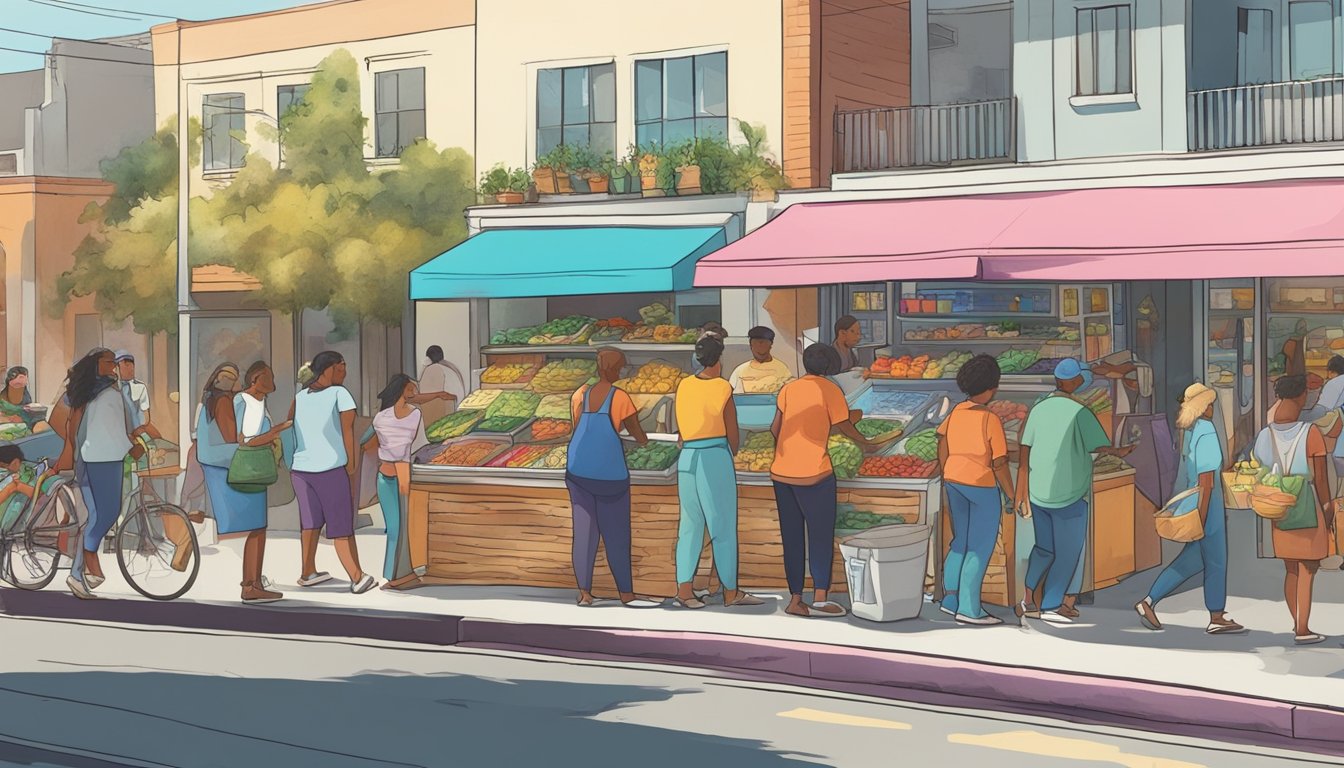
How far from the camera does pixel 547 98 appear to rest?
74.3 ft

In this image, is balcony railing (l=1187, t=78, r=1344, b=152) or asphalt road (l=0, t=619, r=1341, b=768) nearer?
asphalt road (l=0, t=619, r=1341, b=768)

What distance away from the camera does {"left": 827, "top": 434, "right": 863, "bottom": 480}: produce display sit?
13344mm

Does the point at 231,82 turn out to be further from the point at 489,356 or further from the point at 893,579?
the point at 893,579

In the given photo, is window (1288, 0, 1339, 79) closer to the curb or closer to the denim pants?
the denim pants

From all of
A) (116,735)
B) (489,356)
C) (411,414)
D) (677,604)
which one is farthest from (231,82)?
(116,735)

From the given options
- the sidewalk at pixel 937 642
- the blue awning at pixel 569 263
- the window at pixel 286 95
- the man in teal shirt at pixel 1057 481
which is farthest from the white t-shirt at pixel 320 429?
the window at pixel 286 95

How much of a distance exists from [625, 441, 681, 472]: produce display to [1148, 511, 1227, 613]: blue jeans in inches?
160

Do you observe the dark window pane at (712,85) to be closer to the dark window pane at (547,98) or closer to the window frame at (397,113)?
the dark window pane at (547,98)

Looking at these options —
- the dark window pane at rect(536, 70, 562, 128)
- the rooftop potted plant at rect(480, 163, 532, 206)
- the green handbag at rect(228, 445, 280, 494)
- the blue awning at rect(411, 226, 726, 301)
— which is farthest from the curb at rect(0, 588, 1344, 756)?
the dark window pane at rect(536, 70, 562, 128)

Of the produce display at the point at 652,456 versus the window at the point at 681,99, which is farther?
the window at the point at 681,99

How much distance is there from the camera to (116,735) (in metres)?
8.93

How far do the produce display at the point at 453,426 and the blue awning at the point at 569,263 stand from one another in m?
3.47

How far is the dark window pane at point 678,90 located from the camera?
21.4 metres

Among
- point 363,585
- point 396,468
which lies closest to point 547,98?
point 396,468
